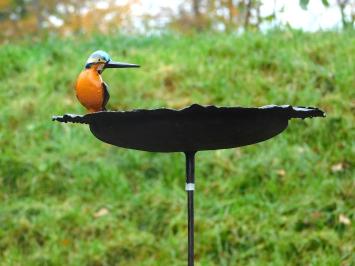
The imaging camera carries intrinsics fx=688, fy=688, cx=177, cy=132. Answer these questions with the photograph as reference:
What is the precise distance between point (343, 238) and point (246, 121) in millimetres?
1997

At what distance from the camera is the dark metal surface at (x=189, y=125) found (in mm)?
1587

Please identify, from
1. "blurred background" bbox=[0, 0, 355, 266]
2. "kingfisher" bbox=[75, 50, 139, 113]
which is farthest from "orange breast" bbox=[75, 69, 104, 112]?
"blurred background" bbox=[0, 0, 355, 266]

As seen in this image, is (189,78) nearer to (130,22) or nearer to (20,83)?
(20,83)

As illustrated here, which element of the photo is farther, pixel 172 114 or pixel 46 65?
pixel 46 65

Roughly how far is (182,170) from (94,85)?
7.87 feet

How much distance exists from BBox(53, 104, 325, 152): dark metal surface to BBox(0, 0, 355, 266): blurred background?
0.84 m

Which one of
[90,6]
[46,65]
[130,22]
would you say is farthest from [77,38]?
[90,6]

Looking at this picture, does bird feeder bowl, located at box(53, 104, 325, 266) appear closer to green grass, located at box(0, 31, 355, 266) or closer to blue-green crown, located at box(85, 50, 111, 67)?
blue-green crown, located at box(85, 50, 111, 67)

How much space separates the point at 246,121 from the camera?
5.43 ft

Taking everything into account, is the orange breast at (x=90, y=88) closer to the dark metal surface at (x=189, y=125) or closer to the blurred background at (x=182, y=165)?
the dark metal surface at (x=189, y=125)

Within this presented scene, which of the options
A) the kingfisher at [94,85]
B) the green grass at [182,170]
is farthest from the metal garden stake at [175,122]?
the green grass at [182,170]

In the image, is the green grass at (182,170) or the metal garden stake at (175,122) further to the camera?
the green grass at (182,170)

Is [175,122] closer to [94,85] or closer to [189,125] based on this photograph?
[189,125]

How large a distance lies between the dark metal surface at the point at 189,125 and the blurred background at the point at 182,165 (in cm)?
84
